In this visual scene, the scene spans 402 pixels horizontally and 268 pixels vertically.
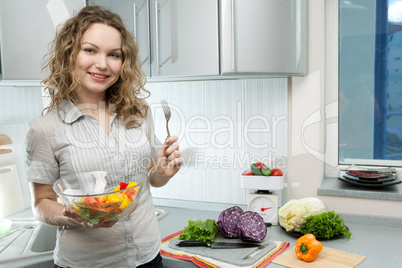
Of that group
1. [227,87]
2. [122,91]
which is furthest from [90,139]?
[227,87]

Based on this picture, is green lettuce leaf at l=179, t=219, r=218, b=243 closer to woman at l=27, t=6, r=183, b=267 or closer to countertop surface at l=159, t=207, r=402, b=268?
countertop surface at l=159, t=207, r=402, b=268

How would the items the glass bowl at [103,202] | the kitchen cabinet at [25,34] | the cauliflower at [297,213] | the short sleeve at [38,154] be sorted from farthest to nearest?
the kitchen cabinet at [25,34] < the cauliflower at [297,213] < the short sleeve at [38,154] < the glass bowl at [103,202]

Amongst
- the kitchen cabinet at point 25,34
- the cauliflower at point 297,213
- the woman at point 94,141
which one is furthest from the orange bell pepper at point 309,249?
the kitchen cabinet at point 25,34

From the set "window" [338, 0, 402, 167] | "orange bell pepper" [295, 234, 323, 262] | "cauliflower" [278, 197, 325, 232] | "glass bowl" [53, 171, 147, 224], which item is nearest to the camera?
"glass bowl" [53, 171, 147, 224]

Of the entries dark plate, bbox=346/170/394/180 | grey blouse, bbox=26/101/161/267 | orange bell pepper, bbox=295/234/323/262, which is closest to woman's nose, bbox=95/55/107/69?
grey blouse, bbox=26/101/161/267

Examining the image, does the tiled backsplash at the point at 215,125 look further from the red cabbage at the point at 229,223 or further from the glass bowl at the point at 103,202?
A: the glass bowl at the point at 103,202

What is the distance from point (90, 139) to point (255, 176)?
2.96ft

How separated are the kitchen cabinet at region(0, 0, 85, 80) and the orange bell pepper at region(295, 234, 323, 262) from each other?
1.36m

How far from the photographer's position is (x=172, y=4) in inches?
70.6

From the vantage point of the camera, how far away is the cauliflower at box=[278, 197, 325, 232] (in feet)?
5.50

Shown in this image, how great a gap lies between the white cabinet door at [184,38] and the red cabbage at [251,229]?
2.10ft

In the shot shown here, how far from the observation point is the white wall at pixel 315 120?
1.88 m

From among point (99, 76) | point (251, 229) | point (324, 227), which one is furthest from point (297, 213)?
point (99, 76)

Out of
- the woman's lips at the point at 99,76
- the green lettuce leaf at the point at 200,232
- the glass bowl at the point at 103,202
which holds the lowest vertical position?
the green lettuce leaf at the point at 200,232
